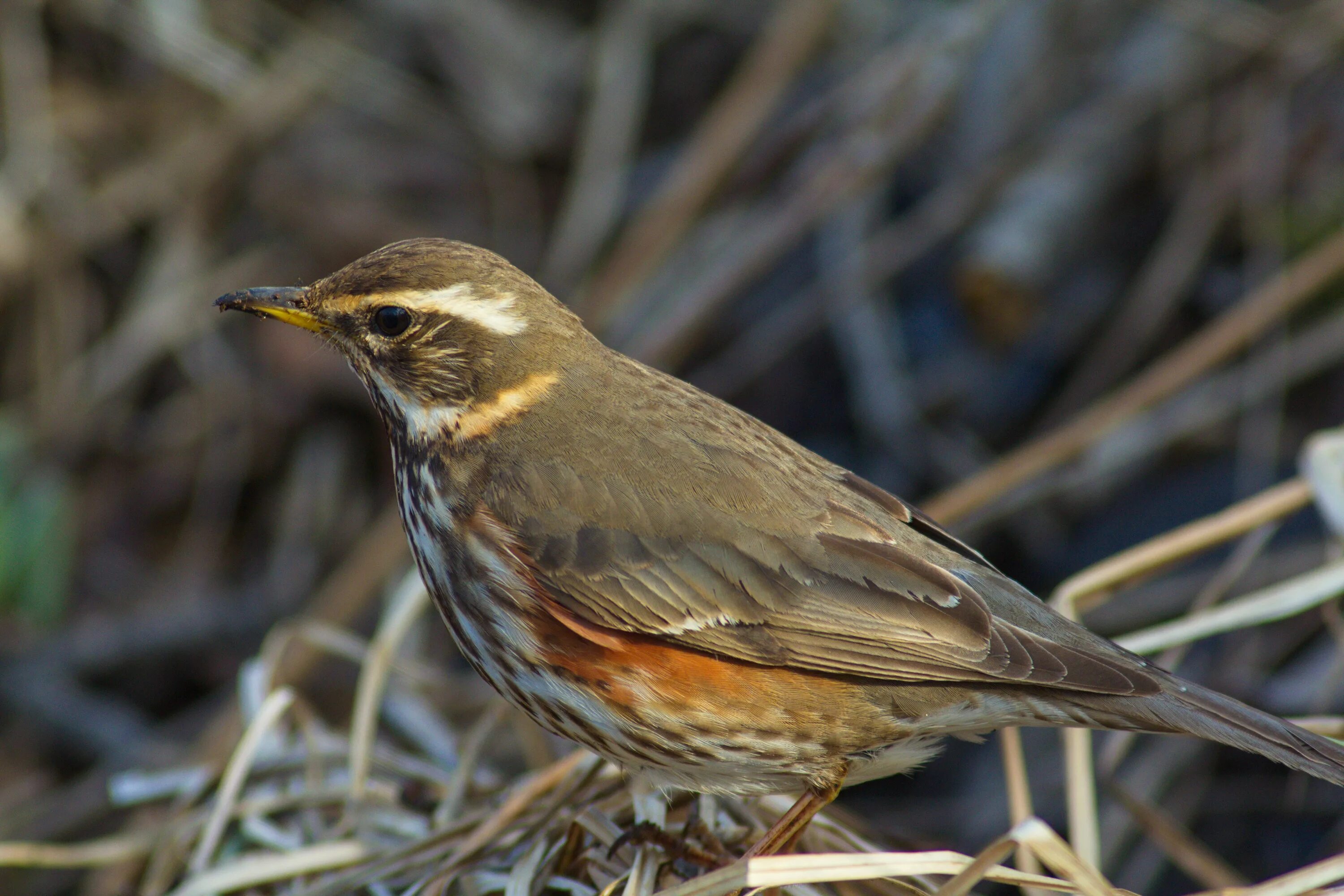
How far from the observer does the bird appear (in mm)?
3348

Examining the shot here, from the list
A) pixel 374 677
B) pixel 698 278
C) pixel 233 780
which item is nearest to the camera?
pixel 233 780

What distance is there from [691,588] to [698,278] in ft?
10.5

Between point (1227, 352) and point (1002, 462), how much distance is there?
1.06 meters

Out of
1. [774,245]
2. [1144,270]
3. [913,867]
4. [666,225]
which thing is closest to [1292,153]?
Answer: [1144,270]

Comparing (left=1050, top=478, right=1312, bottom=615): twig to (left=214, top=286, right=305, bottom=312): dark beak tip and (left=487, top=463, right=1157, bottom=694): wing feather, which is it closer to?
(left=487, top=463, right=1157, bottom=694): wing feather

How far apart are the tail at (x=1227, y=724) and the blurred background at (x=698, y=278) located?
1.65m

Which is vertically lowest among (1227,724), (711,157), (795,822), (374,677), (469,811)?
(469,811)

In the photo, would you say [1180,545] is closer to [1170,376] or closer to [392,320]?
[1170,376]

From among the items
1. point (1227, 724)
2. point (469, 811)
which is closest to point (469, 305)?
point (469, 811)

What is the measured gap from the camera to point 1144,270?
20.2ft

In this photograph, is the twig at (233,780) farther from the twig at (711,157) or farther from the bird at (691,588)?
the twig at (711,157)

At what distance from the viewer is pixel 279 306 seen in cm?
384

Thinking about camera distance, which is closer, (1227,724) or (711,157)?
(1227,724)

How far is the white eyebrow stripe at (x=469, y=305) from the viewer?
3754mm
